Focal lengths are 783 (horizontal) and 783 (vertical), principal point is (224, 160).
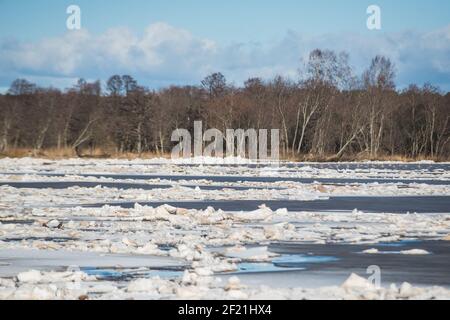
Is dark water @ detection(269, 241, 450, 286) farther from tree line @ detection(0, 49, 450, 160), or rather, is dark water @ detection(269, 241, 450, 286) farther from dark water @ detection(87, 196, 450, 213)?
tree line @ detection(0, 49, 450, 160)

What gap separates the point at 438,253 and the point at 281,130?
2684 inches

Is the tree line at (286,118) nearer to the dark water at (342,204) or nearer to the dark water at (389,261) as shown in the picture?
the dark water at (342,204)

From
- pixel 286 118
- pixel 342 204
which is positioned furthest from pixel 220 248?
pixel 286 118

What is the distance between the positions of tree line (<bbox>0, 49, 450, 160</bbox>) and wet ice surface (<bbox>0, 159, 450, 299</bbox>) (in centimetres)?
5541

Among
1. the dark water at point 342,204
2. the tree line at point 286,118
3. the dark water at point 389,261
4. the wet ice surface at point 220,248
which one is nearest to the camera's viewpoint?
the wet ice surface at point 220,248

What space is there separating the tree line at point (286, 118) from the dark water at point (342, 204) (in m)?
50.7

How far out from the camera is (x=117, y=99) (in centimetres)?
9588

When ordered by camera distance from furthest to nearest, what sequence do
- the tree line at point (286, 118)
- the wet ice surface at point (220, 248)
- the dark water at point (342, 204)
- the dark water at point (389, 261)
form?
A: 1. the tree line at point (286, 118)
2. the dark water at point (342, 204)
3. the dark water at point (389, 261)
4. the wet ice surface at point (220, 248)

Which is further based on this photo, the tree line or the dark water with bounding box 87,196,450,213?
the tree line

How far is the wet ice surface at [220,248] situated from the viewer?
31.6 ft

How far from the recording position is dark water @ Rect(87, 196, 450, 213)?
22062 mm

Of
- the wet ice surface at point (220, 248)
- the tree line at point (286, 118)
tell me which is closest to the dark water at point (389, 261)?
the wet ice surface at point (220, 248)

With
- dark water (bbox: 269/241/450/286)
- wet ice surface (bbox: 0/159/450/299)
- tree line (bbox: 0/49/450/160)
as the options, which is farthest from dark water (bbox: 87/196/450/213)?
tree line (bbox: 0/49/450/160)
